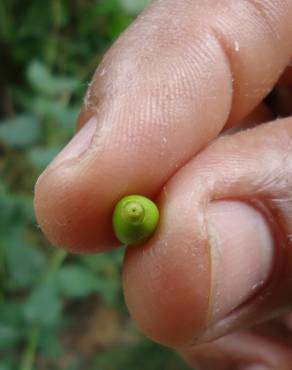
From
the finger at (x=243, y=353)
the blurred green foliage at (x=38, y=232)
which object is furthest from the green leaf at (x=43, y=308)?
the finger at (x=243, y=353)

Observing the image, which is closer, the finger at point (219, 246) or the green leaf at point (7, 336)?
the finger at point (219, 246)

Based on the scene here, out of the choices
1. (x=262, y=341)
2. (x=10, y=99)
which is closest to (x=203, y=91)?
(x=262, y=341)

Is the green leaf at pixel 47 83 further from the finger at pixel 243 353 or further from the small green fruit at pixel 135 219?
the small green fruit at pixel 135 219

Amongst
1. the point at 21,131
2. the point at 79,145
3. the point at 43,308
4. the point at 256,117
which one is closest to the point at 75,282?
the point at 43,308

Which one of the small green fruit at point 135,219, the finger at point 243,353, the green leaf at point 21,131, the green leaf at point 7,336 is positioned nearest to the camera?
the small green fruit at point 135,219

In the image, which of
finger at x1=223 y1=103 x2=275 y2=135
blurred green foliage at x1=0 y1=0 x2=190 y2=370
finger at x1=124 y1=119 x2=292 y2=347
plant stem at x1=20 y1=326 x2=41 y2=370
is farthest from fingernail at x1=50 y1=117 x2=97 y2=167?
plant stem at x1=20 y1=326 x2=41 y2=370

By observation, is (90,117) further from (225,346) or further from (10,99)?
(10,99)
